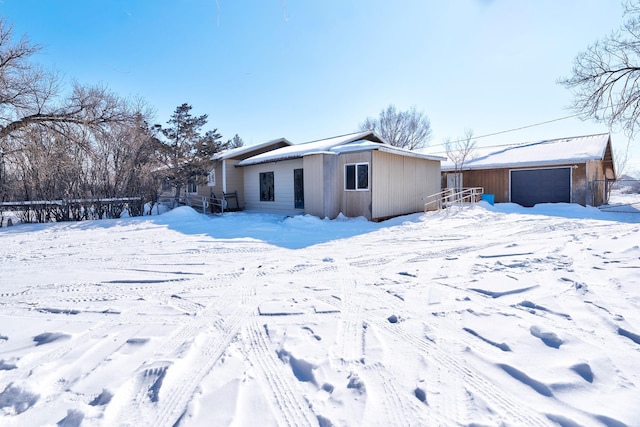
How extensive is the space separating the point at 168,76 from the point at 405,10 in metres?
10.8

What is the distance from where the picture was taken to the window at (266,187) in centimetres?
1448

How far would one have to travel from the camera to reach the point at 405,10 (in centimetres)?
591

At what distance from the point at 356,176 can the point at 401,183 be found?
2.32 meters

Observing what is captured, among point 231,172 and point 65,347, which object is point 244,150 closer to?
point 231,172

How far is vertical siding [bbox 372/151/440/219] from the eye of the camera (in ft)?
37.1

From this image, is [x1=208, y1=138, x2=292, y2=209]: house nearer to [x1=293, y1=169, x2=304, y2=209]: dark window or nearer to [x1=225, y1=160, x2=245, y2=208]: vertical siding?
[x1=225, y1=160, x2=245, y2=208]: vertical siding

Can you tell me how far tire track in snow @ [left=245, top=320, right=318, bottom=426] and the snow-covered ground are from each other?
1 centimetres

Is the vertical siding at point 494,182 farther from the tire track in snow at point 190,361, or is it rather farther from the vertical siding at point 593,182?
the tire track in snow at point 190,361

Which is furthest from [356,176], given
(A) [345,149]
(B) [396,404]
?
(B) [396,404]

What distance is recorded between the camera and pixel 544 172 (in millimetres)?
17875

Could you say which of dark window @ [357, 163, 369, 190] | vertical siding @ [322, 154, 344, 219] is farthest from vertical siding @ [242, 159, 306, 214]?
dark window @ [357, 163, 369, 190]

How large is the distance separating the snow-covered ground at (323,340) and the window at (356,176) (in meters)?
5.84

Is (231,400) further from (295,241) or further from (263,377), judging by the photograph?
(295,241)

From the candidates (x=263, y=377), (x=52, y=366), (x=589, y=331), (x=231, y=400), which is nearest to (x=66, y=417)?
(x=52, y=366)
